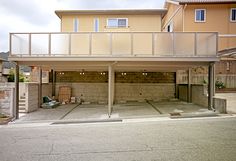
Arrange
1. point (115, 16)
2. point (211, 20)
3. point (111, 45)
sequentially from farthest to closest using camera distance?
point (211, 20)
point (115, 16)
point (111, 45)

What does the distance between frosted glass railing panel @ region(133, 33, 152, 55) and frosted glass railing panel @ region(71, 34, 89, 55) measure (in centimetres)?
244

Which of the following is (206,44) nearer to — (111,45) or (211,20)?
(111,45)

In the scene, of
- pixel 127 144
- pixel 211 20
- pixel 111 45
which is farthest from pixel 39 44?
pixel 211 20

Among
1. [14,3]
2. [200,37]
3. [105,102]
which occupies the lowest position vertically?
[105,102]

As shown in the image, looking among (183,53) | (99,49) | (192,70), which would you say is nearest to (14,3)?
(99,49)

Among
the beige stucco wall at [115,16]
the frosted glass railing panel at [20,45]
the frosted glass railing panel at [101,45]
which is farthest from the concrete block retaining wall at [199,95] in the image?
the frosted glass railing panel at [20,45]

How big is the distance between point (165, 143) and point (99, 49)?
23.2 feet

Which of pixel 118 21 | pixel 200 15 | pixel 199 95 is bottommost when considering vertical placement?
pixel 199 95

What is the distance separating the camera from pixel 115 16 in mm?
18969

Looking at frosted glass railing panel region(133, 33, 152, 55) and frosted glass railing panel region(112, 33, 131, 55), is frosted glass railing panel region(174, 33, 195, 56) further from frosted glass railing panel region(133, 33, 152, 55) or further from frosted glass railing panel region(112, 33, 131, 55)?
frosted glass railing panel region(112, 33, 131, 55)

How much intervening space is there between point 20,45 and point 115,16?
29.0 feet

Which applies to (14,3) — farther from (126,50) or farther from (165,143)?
(165,143)

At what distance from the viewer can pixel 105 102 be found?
18.7 meters

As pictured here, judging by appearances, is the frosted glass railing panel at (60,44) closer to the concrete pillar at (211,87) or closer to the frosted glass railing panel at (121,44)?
the frosted glass railing panel at (121,44)
